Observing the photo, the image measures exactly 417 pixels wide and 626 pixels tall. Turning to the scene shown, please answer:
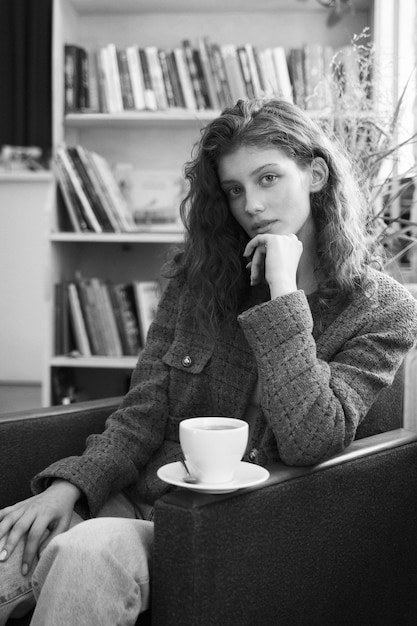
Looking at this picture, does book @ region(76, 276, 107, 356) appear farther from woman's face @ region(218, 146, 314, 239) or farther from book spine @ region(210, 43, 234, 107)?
woman's face @ region(218, 146, 314, 239)

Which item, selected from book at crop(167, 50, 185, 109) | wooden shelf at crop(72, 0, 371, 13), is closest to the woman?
book at crop(167, 50, 185, 109)

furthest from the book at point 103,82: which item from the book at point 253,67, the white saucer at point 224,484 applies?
the white saucer at point 224,484

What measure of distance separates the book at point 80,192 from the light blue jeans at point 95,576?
1.62 metres

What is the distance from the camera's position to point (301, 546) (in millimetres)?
1036

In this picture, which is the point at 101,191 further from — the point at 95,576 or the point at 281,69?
the point at 95,576

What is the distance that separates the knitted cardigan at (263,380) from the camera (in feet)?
3.67

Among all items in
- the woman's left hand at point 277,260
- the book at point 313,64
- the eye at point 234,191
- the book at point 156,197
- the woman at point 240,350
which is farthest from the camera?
the book at point 156,197

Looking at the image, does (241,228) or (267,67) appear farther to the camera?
(267,67)

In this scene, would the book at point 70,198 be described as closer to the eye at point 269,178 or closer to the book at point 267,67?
the book at point 267,67

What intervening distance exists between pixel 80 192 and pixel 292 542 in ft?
5.71

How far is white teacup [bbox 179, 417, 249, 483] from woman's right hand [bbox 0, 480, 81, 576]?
12.7 inches

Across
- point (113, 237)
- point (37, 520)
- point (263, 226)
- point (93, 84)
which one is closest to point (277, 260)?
point (263, 226)

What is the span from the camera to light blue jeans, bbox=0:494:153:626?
3.12ft

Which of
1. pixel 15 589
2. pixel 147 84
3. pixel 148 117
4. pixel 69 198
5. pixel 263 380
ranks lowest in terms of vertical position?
pixel 15 589
